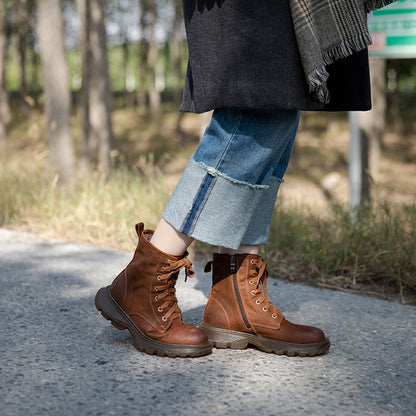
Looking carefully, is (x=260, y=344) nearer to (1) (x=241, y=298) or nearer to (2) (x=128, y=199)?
(1) (x=241, y=298)

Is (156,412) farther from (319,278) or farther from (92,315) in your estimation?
(319,278)

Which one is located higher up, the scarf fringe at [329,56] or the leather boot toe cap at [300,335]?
the scarf fringe at [329,56]

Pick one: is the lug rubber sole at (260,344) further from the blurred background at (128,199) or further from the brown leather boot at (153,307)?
the blurred background at (128,199)

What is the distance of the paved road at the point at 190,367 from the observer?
4.53 feet

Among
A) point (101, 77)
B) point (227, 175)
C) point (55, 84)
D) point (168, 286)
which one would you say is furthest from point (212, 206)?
point (101, 77)

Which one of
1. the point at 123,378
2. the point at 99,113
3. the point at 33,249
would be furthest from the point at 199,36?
the point at 99,113

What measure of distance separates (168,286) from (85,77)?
39.5ft

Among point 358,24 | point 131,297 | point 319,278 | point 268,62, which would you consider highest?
point 358,24

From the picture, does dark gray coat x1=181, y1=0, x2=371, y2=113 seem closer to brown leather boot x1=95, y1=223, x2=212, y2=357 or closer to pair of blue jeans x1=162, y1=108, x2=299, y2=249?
pair of blue jeans x1=162, y1=108, x2=299, y2=249

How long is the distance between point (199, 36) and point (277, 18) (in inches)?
9.4

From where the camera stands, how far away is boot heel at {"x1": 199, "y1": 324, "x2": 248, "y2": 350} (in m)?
1.83

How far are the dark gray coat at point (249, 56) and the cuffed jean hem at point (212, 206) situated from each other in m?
0.22

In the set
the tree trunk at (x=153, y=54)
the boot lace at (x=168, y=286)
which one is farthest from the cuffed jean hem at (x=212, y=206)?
the tree trunk at (x=153, y=54)

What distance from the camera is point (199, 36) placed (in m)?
1.64
